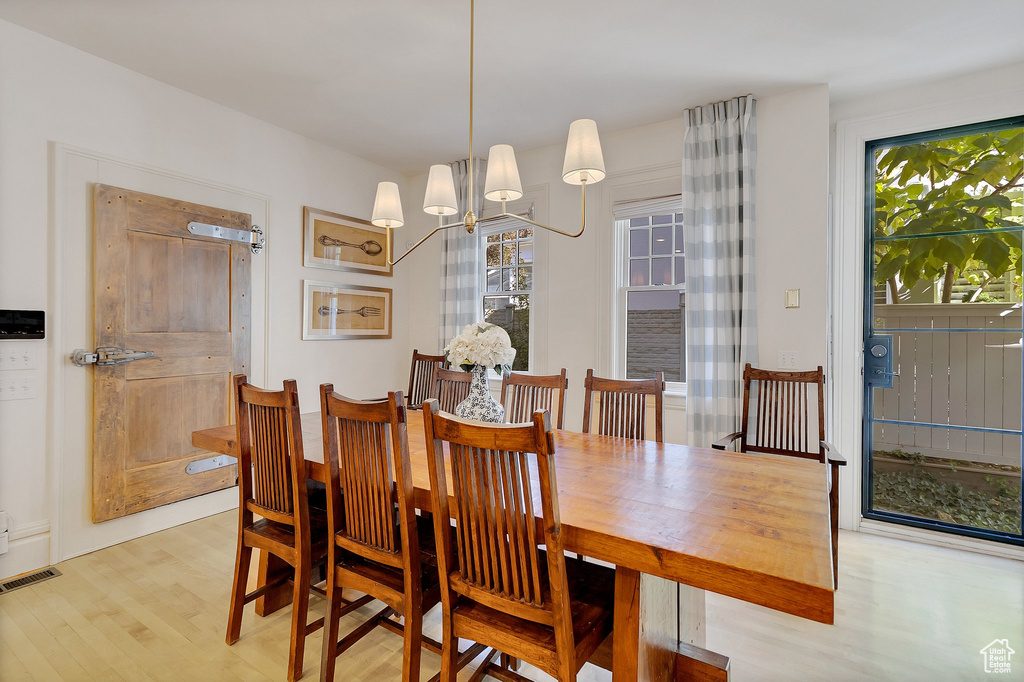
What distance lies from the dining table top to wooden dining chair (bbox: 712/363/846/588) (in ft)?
3.69

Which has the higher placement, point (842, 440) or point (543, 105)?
point (543, 105)

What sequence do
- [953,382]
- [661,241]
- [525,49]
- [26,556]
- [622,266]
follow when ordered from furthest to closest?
[622,266] < [661,241] < [953,382] < [525,49] < [26,556]

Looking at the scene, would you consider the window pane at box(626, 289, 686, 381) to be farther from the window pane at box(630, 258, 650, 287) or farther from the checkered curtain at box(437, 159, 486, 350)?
the checkered curtain at box(437, 159, 486, 350)

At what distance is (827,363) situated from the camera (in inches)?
126

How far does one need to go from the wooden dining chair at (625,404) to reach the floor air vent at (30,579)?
2.81 meters

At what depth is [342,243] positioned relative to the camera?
14.2 feet

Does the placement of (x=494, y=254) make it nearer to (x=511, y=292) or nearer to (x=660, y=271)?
(x=511, y=292)

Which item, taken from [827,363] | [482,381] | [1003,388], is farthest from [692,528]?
[1003,388]

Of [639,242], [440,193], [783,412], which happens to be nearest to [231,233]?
[440,193]

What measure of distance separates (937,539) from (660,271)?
2330 mm

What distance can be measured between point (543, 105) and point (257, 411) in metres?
2.64

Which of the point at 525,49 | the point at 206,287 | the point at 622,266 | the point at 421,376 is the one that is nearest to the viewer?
the point at 525,49

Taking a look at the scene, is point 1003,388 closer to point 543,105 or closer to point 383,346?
point 543,105

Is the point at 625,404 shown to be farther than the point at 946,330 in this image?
No
